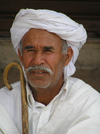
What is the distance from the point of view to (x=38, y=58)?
8.71 feet

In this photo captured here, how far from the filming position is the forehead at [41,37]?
2719 millimetres

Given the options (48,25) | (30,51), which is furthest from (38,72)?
(48,25)

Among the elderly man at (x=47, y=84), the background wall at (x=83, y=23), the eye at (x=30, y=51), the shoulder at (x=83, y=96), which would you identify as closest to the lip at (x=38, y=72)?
the elderly man at (x=47, y=84)

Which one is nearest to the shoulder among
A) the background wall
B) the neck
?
the neck

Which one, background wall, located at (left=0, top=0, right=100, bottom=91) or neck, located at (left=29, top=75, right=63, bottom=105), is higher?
neck, located at (left=29, top=75, right=63, bottom=105)

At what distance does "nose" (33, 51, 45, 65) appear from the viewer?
103 inches

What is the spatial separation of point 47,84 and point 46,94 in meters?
0.22

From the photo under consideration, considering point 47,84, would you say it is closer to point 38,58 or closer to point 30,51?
point 38,58

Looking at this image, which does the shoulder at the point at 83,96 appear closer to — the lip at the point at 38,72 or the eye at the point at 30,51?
the lip at the point at 38,72

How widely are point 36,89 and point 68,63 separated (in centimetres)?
46

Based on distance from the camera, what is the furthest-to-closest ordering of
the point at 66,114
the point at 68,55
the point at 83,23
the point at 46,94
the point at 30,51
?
1. the point at 83,23
2. the point at 68,55
3. the point at 46,94
4. the point at 30,51
5. the point at 66,114

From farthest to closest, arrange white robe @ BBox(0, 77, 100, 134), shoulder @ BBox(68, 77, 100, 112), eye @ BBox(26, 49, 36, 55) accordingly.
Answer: eye @ BBox(26, 49, 36, 55) < shoulder @ BBox(68, 77, 100, 112) < white robe @ BBox(0, 77, 100, 134)

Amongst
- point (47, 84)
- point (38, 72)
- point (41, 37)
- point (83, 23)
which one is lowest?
point (83, 23)

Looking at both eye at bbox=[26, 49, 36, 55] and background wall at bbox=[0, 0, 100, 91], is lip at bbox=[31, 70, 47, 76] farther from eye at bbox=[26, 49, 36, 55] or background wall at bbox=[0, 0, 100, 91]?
background wall at bbox=[0, 0, 100, 91]
